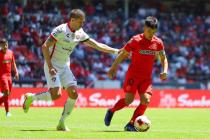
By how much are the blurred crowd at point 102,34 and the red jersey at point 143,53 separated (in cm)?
Answer: 2012

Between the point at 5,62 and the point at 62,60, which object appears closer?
the point at 62,60

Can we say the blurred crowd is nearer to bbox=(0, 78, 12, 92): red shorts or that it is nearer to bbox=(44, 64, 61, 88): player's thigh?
bbox=(0, 78, 12, 92): red shorts

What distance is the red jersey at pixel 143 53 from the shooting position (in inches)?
575

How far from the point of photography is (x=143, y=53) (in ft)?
48.1

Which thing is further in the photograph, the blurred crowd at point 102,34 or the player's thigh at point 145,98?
the blurred crowd at point 102,34

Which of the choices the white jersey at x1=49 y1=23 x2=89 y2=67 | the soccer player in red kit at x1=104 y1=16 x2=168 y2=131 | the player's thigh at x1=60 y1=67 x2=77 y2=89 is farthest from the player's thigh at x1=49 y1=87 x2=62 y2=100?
the soccer player in red kit at x1=104 y1=16 x2=168 y2=131

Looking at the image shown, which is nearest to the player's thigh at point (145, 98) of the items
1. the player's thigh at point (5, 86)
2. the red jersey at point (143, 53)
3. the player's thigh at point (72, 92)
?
the red jersey at point (143, 53)

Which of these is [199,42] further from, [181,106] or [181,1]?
[181,106]

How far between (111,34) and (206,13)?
9.14 meters

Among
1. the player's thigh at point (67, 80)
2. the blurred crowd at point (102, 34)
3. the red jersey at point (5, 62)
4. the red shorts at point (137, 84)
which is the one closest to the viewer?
the player's thigh at point (67, 80)

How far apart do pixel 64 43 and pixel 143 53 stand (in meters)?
Result: 1.77

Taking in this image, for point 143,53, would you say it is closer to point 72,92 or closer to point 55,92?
point 72,92

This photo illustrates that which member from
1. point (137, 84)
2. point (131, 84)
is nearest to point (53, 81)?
point (131, 84)

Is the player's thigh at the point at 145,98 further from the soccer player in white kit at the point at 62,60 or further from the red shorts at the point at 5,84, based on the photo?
the red shorts at the point at 5,84
